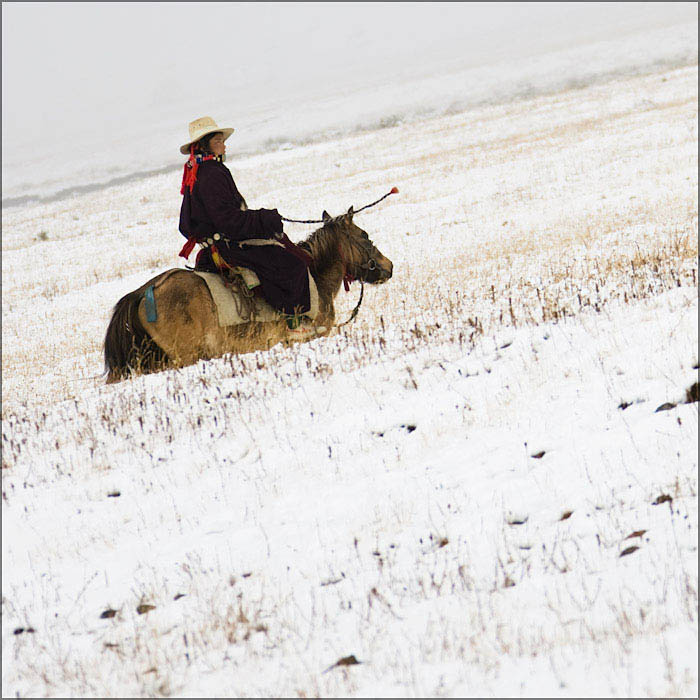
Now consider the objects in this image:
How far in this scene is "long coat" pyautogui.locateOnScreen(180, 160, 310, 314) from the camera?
29.1ft

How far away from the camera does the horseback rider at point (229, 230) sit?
8.85 m

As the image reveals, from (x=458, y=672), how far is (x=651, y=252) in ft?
34.6

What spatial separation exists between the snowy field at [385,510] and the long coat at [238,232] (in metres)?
0.86

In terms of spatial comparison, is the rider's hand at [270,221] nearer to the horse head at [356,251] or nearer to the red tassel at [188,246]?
the red tassel at [188,246]

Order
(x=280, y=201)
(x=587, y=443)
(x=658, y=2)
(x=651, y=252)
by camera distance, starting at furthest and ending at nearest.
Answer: (x=658, y=2)
(x=280, y=201)
(x=651, y=252)
(x=587, y=443)

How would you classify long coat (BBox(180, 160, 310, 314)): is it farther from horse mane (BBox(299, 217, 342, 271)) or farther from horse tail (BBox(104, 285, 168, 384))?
horse tail (BBox(104, 285, 168, 384))

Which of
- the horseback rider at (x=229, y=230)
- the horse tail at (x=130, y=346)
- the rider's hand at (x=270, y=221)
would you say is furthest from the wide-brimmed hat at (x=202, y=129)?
the horse tail at (x=130, y=346)

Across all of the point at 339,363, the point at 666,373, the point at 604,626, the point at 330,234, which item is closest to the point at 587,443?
the point at 666,373

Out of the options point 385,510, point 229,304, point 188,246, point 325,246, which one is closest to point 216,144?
point 188,246

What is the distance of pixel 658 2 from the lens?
115 m

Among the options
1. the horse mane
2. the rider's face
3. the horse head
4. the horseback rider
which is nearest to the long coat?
the horseback rider

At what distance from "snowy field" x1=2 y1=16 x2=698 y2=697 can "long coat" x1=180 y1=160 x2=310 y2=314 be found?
0.86 m

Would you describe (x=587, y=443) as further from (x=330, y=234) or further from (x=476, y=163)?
(x=476, y=163)

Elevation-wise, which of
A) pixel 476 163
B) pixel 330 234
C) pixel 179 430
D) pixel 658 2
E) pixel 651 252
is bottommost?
pixel 179 430
